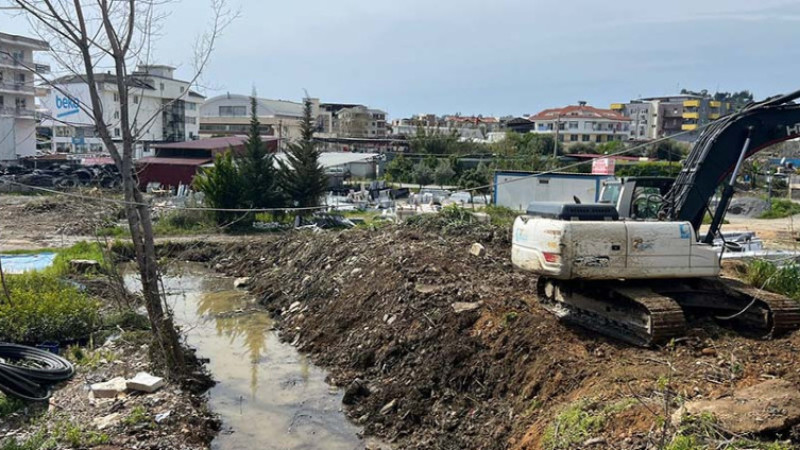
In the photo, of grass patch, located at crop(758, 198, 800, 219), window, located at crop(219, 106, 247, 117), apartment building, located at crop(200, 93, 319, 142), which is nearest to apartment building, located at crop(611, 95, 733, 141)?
apartment building, located at crop(200, 93, 319, 142)

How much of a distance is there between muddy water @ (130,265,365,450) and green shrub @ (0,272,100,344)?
1.61m

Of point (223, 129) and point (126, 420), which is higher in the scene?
point (223, 129)

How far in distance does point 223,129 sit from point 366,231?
232 ft

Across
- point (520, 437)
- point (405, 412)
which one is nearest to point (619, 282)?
point (520, 437)

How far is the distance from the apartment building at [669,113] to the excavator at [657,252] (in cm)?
9080

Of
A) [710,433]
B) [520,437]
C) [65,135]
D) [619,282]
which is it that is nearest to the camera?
[710,433]

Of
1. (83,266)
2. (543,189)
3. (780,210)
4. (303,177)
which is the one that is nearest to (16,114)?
(303,177)

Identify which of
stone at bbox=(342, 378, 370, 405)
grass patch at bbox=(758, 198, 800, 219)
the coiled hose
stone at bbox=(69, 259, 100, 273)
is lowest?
stone at bbox=(342, 378, 370, 405)

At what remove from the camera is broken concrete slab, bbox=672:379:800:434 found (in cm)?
553

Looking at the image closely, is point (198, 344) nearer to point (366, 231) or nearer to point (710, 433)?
point (366, 231)

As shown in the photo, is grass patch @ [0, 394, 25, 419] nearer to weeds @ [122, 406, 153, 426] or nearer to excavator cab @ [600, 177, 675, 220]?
weeds @ [122, 406, 153, 426]

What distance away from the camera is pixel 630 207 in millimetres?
10016

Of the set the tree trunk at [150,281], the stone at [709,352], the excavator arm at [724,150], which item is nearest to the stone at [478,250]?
the excavator arm at [724,150]

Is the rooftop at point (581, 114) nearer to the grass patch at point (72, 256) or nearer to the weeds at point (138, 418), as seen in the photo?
the grass patch at point (72, 256)
